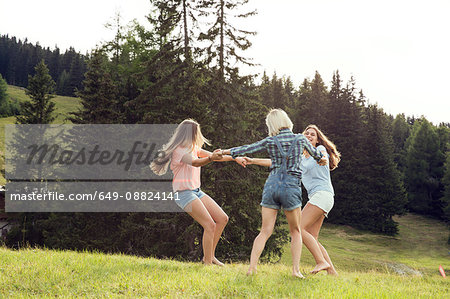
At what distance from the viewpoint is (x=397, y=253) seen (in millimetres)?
37000

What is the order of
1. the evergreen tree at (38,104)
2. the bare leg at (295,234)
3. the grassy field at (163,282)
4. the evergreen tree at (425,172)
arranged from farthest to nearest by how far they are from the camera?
the evergreen tree at (425,172) → the evergreen tree at (38,104) → the bare leg at (295,234) → the grassy field at (163,282)

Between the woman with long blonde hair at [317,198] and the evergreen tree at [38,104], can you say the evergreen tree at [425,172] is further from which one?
the woman with long blonde hair at [317,198]

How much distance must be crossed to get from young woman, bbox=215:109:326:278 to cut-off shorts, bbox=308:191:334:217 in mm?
872

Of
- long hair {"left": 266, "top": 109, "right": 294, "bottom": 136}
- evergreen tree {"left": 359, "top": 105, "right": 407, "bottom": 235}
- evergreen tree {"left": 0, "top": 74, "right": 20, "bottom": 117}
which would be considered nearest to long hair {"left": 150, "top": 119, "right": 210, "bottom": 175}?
long hair {"left": 266, "top": 109, "right": 294, "bottom": 136}

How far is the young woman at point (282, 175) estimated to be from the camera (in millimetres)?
5797

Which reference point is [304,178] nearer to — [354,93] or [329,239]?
[329,239]

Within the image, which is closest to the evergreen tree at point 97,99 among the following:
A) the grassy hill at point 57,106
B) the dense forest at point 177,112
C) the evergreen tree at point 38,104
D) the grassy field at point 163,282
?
the dense forest at point 177,112

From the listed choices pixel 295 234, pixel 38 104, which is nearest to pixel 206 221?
pixel 295 234

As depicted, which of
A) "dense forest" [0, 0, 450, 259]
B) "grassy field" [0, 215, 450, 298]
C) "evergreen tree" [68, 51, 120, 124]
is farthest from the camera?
"evergreen tree" [68, 51, 120, 124]

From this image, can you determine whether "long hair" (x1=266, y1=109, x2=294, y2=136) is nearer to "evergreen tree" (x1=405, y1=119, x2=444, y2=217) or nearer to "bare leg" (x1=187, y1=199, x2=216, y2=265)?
"bare leg" (x1=187, y1=199, x2=216, y2=265)

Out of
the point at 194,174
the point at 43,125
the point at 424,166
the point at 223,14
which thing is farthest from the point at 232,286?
the point at 424,166

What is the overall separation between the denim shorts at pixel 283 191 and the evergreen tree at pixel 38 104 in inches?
1429

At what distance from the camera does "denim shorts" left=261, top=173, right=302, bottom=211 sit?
18.9ft

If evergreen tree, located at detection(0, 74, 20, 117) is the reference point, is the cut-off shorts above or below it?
below
